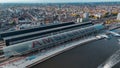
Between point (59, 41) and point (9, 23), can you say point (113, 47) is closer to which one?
point (59, 41)

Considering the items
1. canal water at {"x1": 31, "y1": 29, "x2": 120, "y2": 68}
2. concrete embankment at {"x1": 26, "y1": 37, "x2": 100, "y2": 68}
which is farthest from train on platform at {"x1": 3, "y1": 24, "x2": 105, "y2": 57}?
canal water at {"x1": 31, "y1": 29, "x2": 120, "y2": 68}

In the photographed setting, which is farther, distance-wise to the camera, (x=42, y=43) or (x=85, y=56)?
(x=42, y=43)

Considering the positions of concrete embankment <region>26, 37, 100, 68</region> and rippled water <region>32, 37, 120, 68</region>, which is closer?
rippled water <region>32, 37, 120, 68</region>

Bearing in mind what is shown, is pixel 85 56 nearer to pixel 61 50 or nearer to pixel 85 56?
pixel 85 56

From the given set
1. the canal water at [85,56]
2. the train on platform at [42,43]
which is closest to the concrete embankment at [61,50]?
the canal water at [85,56]

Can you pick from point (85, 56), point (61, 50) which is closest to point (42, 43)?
point (61, 50)

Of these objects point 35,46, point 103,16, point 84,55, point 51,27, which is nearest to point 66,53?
point 84,55

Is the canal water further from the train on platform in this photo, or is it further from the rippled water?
the train on platform

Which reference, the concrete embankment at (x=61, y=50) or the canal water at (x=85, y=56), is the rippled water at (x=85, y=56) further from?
the concrete embankment at (x=61, y=50)

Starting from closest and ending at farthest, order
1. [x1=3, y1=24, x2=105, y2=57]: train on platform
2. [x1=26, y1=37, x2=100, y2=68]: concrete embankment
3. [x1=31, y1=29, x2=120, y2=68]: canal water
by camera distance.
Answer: [x1=31, y1=29, x2=120, y2=68]: canal water
[x1=26, y1=37, x2=100, y2=68]: concrete embankment
[x1=3, y1=24, x2=105, y2=57]: train on platform

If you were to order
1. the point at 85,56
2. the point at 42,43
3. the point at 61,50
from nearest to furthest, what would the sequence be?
the point at 85,56 < the point at 61,50 < the point at 42,43
